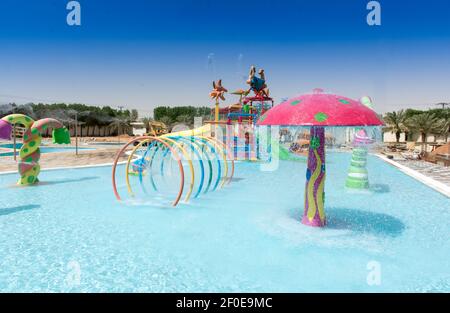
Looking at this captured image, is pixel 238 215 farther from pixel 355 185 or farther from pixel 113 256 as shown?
pixel 355 185

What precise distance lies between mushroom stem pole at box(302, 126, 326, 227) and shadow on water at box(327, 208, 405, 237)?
0.51m

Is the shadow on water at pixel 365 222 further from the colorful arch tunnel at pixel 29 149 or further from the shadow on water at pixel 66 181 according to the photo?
the colorful arch tunnel at pixel 29 149

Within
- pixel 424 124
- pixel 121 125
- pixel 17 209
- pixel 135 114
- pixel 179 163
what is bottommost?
pixel 17 209

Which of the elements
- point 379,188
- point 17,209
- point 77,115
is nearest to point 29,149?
point 17,209

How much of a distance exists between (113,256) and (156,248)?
74 cm

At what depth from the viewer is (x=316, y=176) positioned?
652 centimetres

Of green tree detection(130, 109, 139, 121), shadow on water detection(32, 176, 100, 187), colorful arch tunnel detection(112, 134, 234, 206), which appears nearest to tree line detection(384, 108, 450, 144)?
colorful arch tunnel detection(112, 134, 234, 206)

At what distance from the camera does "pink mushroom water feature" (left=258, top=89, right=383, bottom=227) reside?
17.1 ft

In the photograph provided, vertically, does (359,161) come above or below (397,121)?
below

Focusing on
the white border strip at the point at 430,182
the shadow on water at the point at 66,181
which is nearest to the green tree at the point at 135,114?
the shadow on water at the point at 66,181

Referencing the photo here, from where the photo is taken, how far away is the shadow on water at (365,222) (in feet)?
22.1

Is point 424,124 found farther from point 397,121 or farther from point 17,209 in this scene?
point 17,209

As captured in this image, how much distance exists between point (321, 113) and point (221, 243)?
2.95 m
